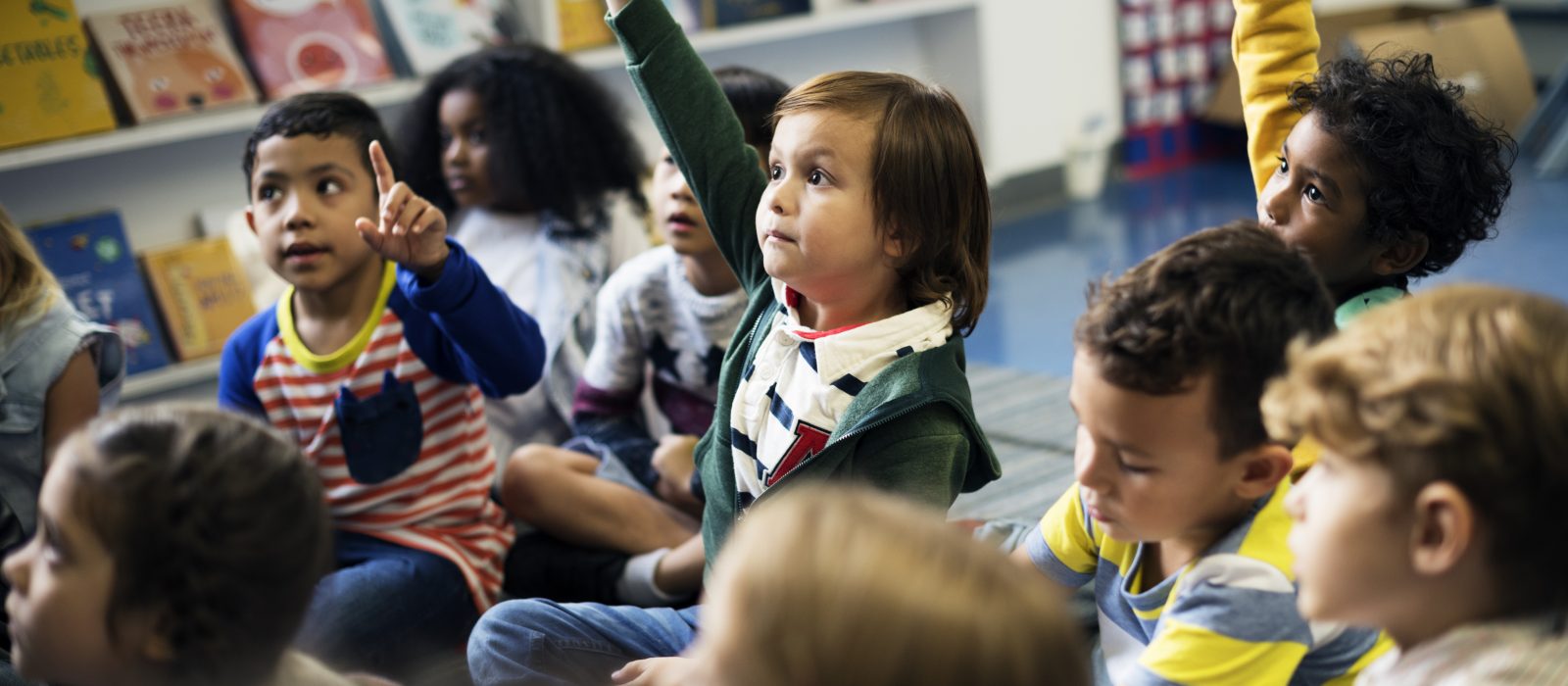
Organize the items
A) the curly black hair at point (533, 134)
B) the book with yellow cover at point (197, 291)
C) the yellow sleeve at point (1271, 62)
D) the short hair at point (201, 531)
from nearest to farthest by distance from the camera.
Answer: the short hair at point (201, 531)
the yellow sleeve at point (1271, 62)
the curly black hair at point (533, 134)
the book with yellow cover at point (197, 291)

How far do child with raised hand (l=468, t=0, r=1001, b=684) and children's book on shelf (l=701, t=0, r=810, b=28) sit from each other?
218 cm

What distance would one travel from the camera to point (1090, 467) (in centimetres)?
99

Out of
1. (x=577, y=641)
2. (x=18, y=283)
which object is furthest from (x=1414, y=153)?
(x=18, y=283)

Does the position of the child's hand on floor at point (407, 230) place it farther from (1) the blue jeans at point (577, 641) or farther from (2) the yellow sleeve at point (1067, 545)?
(2) the yellow sleeve at point (1067, 545)

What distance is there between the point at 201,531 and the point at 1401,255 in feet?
3.61

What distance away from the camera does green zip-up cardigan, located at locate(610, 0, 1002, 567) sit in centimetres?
121

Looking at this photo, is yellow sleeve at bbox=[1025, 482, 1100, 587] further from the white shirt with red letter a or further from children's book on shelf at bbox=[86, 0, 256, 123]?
children's book on shelf at bbox=[86, 0, 256, 123]

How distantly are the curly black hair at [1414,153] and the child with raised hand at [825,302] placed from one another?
0.37 metres

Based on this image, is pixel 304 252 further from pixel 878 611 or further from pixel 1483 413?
pixel 1483 413

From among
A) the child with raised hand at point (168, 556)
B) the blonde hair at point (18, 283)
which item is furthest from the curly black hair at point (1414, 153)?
the blonde hair at point (18, 283)

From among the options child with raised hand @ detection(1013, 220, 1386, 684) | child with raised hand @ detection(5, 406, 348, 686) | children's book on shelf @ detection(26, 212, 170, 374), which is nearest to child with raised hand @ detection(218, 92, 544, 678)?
child with raised hand @ detection(5, 406, 348, 686)

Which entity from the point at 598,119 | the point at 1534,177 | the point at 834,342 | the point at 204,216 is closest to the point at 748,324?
the point at 834,342

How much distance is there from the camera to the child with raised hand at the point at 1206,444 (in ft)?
3.12

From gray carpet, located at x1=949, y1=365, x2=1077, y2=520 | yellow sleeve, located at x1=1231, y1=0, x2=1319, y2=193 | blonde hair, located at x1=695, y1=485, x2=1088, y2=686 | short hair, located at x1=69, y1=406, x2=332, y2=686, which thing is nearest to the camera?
blonde hair, located at x1=695, y1=485, x2=1088, y2=686
